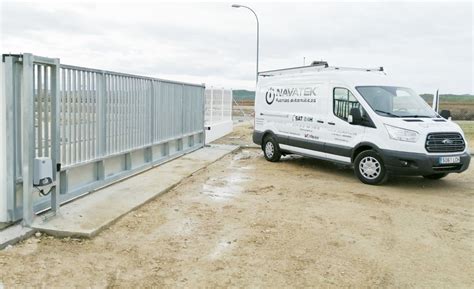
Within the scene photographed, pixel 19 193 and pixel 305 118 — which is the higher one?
pixel 305 118

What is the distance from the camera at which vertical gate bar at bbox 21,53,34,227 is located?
533cm

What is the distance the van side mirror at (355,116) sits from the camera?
9.52 meters

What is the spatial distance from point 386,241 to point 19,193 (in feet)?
15.1

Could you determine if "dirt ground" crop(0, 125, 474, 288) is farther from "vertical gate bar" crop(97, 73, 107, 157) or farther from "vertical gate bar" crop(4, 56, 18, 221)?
"vertical gate bar" crop(97, 73, 107, 157)

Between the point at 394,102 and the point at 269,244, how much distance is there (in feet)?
18.0

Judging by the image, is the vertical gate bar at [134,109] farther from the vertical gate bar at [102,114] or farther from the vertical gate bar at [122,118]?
the vertical gate bar at [102,114]

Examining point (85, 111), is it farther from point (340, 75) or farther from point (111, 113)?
point (340, 75)

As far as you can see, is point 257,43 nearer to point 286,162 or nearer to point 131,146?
point 286,162

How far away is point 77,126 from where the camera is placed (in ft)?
22.6

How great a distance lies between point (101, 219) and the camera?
19.9 feet

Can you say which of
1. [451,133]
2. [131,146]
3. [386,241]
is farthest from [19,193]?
[451,133]

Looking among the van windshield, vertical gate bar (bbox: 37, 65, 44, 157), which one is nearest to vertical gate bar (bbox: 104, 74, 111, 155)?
vertical gate bar (bbox: 37, 65, 44, 157)

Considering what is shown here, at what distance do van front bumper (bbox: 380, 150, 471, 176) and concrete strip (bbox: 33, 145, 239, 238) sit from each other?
4.08m

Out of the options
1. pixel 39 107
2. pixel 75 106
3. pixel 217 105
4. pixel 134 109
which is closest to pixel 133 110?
pixel 134 109
